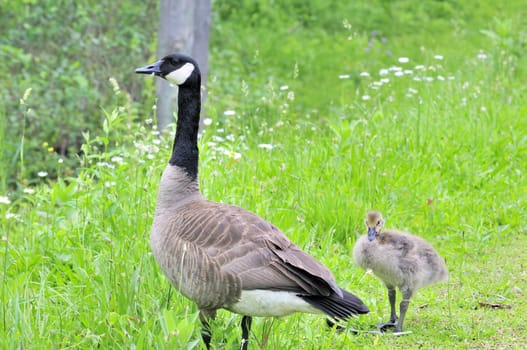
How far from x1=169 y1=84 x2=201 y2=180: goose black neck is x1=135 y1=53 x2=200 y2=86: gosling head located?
0.06 m

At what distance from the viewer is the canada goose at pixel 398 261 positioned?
5.39m

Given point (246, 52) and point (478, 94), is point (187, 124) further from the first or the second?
point (246, 52)

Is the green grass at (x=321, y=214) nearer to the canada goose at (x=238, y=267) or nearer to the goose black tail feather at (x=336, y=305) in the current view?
the canada goose at (x=238, y=267)

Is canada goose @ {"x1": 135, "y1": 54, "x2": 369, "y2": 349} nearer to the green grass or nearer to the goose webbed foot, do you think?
the green grass

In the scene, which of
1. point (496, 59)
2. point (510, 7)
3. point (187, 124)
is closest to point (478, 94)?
point (496, 59)

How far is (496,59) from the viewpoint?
1070 centimetres

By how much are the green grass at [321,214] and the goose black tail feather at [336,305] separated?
438 mm

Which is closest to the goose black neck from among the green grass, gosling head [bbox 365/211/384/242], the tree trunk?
the green grass

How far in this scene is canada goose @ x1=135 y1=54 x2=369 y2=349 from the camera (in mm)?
4332

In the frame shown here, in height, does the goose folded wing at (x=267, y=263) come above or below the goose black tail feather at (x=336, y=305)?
above

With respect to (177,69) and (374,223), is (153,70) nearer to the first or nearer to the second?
(177,69)

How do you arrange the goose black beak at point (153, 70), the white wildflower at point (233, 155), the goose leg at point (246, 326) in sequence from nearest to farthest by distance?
Result: the goose leg at point (246, 326) → the goose black beak at point (153, 70) → the white wildflower at point (233, 155)

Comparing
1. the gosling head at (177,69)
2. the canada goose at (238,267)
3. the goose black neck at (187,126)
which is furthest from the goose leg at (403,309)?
the gosling head at (177,69)

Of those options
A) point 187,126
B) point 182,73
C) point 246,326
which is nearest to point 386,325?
point 246,326
